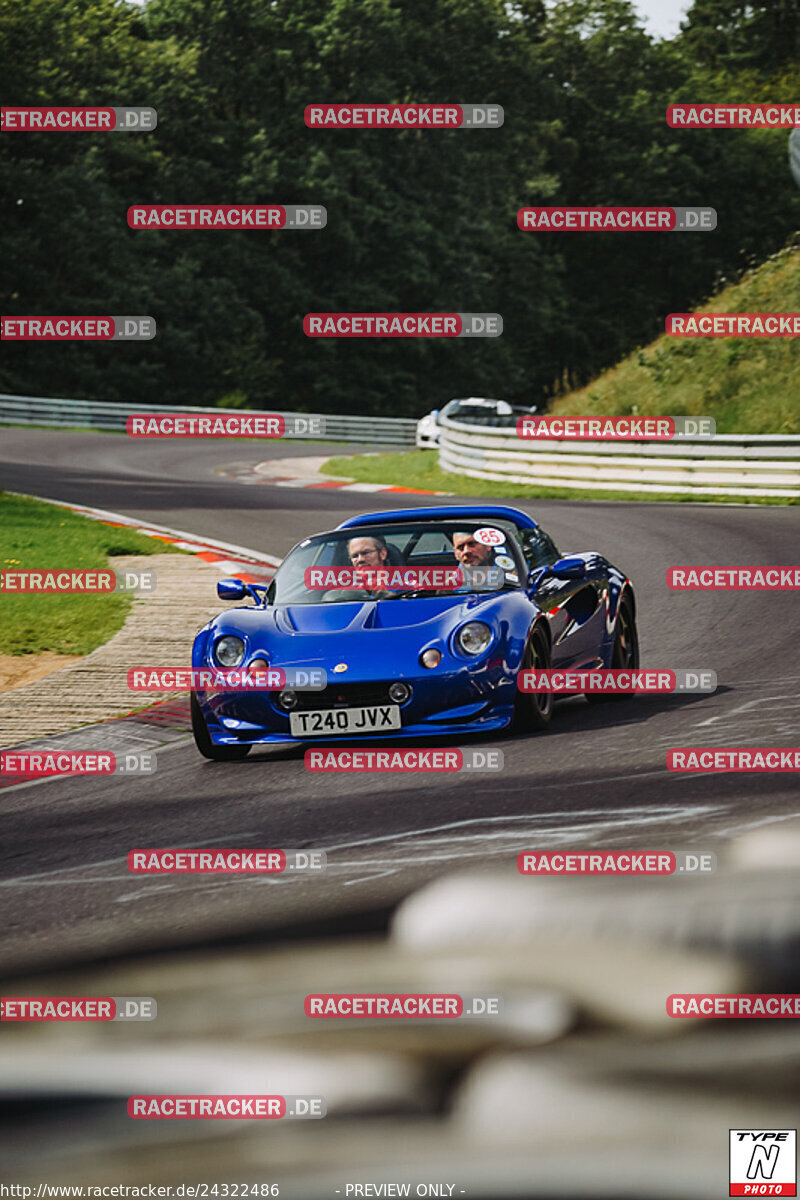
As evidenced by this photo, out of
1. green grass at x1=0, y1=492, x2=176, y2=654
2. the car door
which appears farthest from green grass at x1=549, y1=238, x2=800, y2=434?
the car door

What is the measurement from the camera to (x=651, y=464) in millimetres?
26500

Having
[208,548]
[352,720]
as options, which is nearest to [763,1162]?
[352,720]

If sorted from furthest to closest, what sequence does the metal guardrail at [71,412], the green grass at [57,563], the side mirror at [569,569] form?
1. the metal guardrail at [71,412]
2. the green grass at [57,563]
3. the side mirror at [569,569]

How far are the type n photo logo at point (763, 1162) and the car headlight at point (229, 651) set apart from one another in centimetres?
570

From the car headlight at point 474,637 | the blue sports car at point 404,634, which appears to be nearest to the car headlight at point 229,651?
the blue sports car at point 404,634

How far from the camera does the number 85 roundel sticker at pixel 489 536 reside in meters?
9.56

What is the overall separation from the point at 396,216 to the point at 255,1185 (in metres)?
61.4

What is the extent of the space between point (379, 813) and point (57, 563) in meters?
10.6

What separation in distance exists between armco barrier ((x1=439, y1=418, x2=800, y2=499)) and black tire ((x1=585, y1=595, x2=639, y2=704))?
585 inches

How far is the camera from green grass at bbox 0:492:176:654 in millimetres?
12914

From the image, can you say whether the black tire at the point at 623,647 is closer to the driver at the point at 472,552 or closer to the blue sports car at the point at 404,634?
the blue sports car at the point at 404,634

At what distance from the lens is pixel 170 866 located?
6473 mm

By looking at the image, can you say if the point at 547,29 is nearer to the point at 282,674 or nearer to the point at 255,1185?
the point at 282,674

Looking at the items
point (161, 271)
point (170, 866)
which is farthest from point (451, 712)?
point (161, 271)
